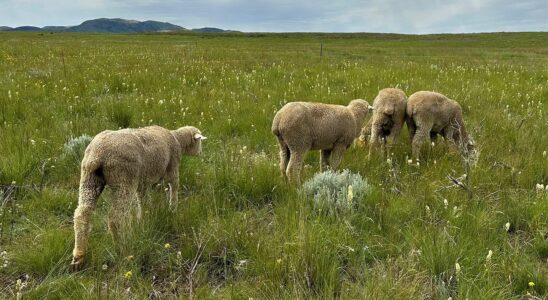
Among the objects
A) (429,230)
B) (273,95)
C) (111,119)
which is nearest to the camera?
(429,230)

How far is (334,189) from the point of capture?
522 cm

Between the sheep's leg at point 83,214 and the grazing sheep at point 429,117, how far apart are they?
16.4 feet

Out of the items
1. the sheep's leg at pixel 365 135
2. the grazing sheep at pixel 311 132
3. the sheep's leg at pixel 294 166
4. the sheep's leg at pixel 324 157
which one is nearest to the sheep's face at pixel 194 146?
the grazing sheep at pixel 311 132

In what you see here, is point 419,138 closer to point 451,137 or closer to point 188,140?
point 451,137

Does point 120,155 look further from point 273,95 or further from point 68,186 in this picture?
point 273,95

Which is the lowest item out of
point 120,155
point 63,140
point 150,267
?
point 150,267

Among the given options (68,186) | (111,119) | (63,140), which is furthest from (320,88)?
(68,186)

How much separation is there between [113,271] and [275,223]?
5.63 ft

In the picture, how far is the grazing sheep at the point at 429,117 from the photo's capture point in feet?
23.5

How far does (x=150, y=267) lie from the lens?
12.9 ft

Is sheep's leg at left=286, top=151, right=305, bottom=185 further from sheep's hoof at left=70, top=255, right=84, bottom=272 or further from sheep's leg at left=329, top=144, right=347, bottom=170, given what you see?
sheep's hoof at left=70, top=255, right=84, bottom=272

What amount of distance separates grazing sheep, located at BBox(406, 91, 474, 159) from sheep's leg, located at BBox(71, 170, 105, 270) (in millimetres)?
4995

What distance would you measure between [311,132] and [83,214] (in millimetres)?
3236

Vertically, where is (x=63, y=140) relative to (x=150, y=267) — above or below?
above
